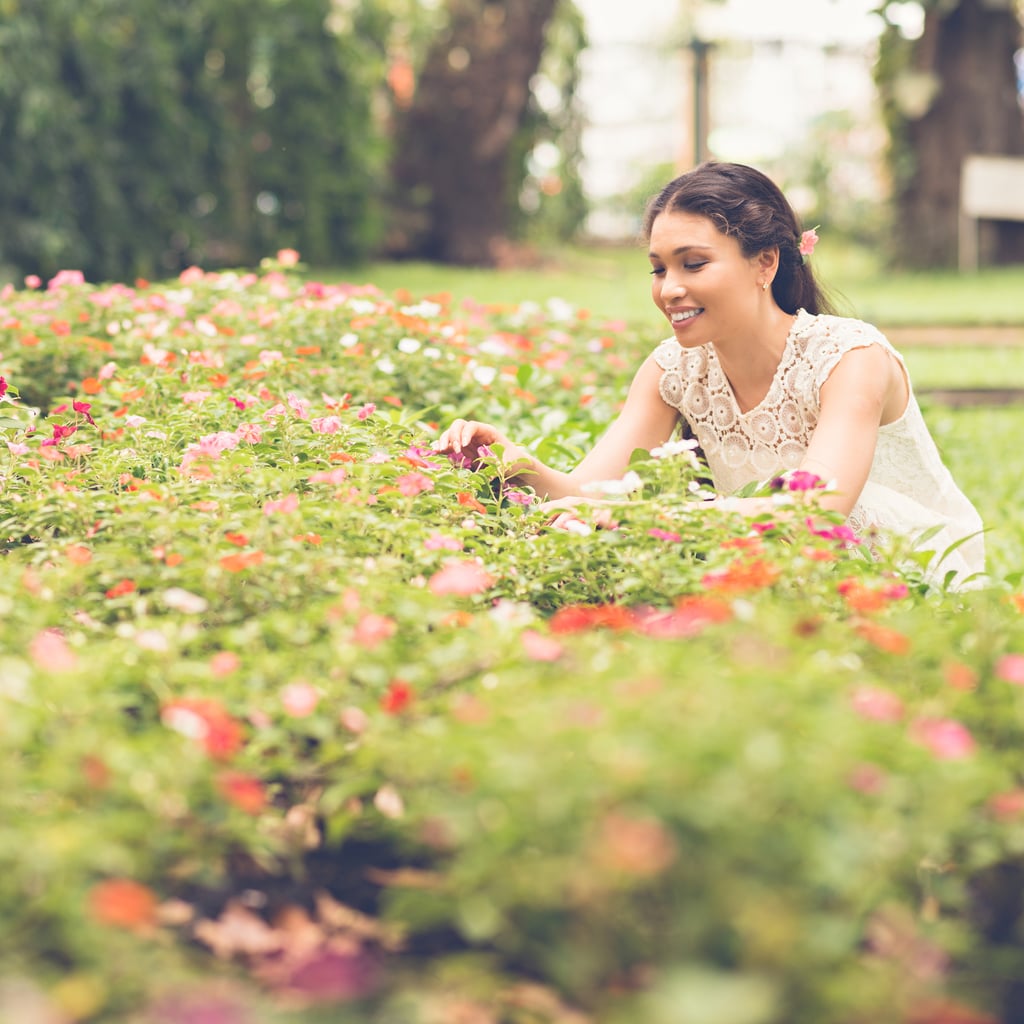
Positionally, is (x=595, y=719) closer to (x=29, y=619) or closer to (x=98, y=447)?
(x=29, y=619)

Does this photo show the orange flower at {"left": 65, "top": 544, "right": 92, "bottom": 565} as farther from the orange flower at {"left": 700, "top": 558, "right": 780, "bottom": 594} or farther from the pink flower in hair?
the pink flower in hair

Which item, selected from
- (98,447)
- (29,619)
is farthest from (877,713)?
(98,447)

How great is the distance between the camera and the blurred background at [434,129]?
8.80 meters

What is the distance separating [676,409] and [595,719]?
1.98 meters

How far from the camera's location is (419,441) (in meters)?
2.64

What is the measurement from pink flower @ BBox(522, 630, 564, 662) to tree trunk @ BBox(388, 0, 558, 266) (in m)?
11.4

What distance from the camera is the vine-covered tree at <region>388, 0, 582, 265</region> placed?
12336 millimetres

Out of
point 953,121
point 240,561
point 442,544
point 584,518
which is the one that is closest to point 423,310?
point 584,518

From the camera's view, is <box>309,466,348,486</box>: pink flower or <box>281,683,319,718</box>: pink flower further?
<box>309,466,348,486</box>: pink flower

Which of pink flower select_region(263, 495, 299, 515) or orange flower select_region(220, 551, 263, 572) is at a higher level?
pink flower select_region(263, 495, 299, 515)

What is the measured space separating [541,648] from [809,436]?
154cm

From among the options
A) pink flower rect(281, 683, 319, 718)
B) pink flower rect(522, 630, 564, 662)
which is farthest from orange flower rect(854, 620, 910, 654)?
pink flower rect(281, 683, 319, 718)

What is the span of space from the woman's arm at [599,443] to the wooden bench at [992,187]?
40.4ft

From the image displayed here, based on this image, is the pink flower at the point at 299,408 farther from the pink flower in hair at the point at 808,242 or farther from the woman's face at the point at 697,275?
the pink flower in hair at the point at 808,242
